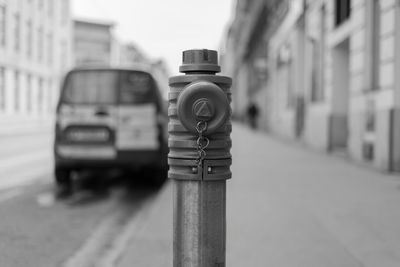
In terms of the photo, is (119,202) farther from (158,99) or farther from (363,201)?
(363,201)

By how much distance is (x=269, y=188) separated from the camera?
328 inches

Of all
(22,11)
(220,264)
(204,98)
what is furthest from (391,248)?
(22,11)

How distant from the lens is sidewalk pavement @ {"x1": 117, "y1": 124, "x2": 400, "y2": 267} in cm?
433

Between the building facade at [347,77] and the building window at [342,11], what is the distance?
0.02 m

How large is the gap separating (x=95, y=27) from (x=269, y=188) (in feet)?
248

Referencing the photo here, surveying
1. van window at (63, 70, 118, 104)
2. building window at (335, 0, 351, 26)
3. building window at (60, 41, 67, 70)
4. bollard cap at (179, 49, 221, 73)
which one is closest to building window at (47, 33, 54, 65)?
building window at (60, 41, 67, 70)

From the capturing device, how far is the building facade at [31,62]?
2000cm

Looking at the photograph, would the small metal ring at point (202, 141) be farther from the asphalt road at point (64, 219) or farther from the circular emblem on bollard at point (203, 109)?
the asphalt road at point (64, 219)

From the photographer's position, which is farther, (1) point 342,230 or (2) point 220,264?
(1) point 342,230

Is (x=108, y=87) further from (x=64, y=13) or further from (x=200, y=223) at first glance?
(x=64, y=13)

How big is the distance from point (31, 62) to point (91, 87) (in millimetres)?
19866

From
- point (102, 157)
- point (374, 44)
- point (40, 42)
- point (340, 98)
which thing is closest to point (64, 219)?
point (102, 157)

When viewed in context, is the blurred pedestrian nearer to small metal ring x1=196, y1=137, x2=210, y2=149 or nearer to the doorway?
the doorway

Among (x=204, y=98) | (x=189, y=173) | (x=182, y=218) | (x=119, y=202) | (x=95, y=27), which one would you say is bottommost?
(x=119, y=202)
